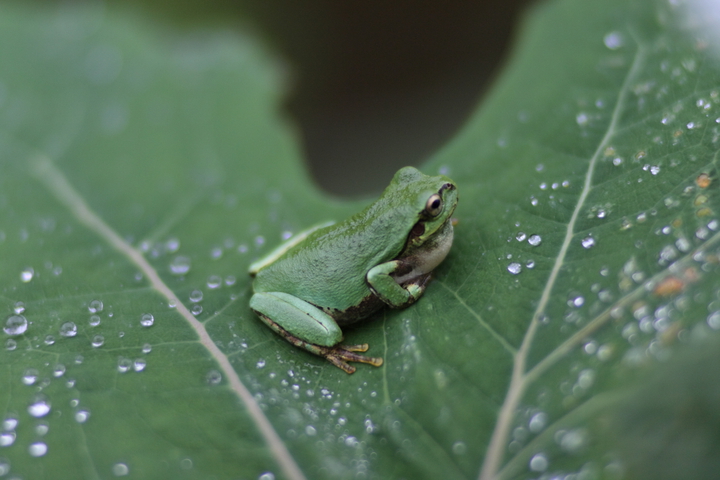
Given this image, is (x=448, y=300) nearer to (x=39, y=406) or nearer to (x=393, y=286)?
(x=393, y=286)

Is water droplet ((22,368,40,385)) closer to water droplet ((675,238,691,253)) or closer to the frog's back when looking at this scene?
the frog's back

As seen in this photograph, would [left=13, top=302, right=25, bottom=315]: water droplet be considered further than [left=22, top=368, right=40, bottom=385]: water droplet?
Yes

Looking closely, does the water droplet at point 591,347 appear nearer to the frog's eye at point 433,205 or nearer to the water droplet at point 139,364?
the frog's eye at point 433,205

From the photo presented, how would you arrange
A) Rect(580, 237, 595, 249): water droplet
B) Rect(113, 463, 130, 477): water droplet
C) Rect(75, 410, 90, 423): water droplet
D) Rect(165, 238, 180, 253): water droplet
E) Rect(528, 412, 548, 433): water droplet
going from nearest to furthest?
1. Rect(528, 412, 548, 433): water droplet
2. Rect(113, 463, 130, 477): water droplet
3. Rect(75, 410, 90, 423): water droplet
4. Rect(580, 237, 595, 249): water droplet
5. Rect(165, 238, 180, 253): water droplet

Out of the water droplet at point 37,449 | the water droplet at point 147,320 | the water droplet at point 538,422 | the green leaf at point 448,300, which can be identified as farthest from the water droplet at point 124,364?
the water droplet at point 538,422

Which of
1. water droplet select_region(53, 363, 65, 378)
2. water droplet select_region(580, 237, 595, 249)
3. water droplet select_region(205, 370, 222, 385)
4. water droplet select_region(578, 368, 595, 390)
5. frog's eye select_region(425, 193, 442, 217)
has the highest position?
water droplet select_region(580, 237, 595, 249)

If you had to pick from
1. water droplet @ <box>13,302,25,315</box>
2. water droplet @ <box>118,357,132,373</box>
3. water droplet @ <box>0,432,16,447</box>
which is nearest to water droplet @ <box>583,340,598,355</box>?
water droplet @ <box>118,357,132,373</box>

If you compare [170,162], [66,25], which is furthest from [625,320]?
[66,25]
